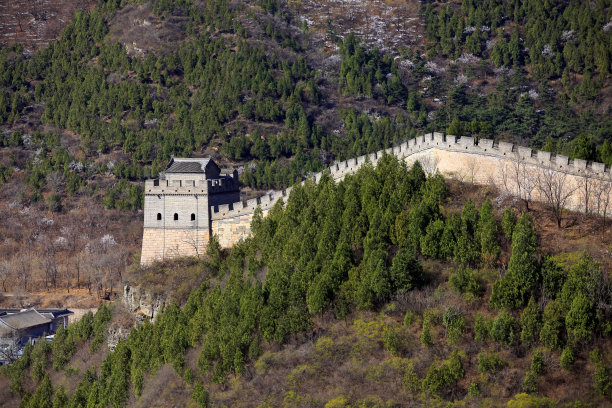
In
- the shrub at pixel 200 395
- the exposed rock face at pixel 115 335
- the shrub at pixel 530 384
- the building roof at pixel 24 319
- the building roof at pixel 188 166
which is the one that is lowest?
the building roof at pixel 24 319

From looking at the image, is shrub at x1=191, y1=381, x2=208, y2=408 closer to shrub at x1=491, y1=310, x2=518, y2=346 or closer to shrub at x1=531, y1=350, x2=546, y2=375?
shrub at x1=491, y1=310, x2=518, y2=346

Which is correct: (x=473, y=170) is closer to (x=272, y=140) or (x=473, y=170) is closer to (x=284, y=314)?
(x=284, y=314)

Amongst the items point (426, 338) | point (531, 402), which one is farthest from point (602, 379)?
point (426, 338)

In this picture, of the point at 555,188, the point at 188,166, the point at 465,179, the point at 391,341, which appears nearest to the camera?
the point at 391,341

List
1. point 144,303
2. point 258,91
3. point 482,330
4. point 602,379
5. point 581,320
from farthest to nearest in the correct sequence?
point 258,91, point 144,303, point 482,330, point 581,320, point 602,379

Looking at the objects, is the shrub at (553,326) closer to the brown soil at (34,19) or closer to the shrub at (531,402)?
the shrub at (531,402)

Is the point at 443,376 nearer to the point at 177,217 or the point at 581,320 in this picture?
the point at 581,320

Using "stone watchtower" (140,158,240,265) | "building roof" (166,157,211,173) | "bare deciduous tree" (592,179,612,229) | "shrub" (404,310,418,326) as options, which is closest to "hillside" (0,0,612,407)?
"shrub" (404,310,418,326)

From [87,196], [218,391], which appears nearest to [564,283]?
[218,391]

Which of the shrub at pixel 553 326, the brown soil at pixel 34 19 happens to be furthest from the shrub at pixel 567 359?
the brown soil at pixel 34 19
